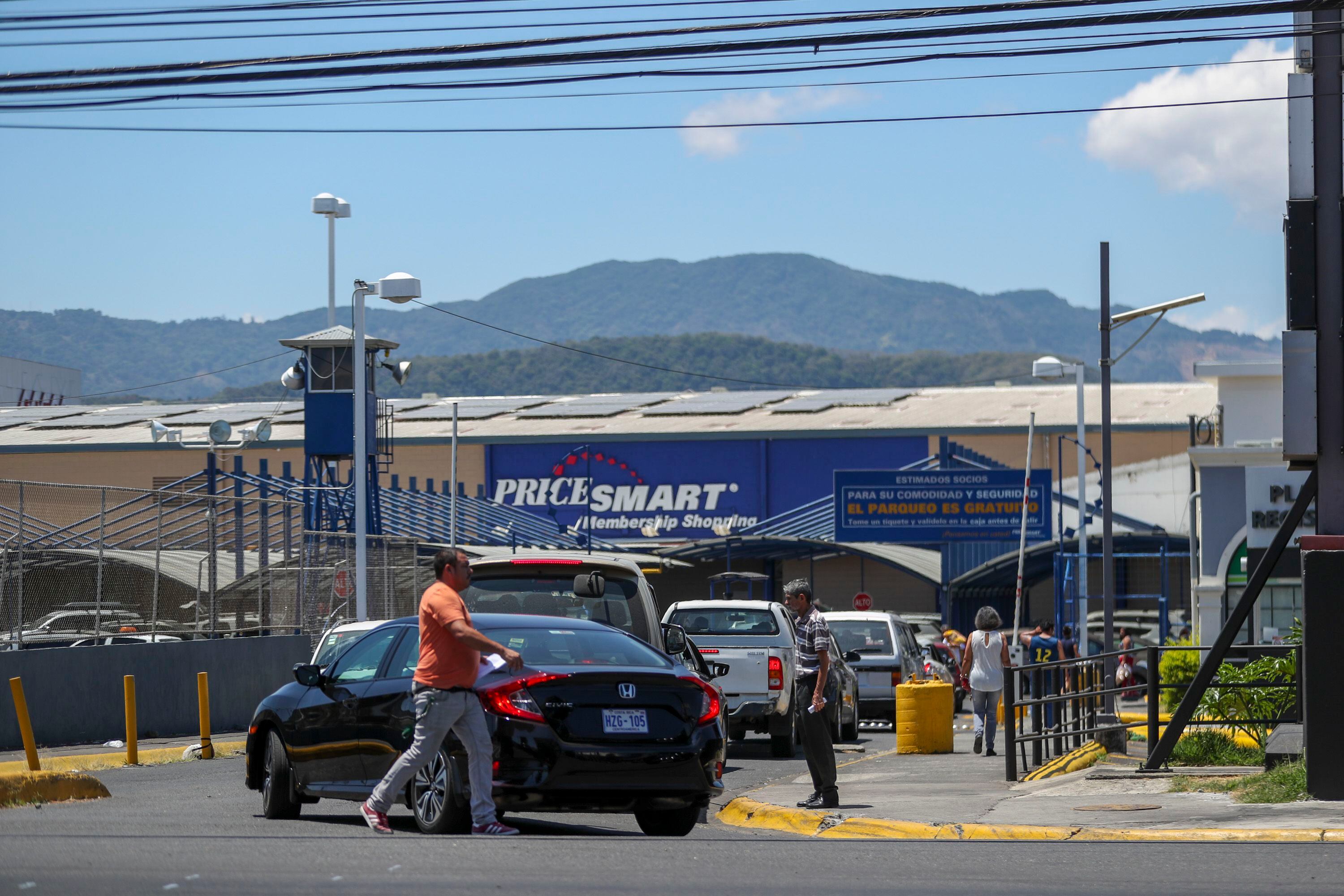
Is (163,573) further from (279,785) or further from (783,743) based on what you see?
(279,785)

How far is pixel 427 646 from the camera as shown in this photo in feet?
32.2

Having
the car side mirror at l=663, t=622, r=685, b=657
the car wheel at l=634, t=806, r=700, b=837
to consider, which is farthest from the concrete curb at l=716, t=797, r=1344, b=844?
the car side mirror at l=663, t=622, r=685, b=657

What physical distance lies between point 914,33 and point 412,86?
420 cm

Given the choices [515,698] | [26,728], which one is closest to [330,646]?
[26,728]

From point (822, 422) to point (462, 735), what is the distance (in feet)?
150

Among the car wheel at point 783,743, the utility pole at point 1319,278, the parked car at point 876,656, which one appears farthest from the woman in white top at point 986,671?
the utility pole at point 1319,278

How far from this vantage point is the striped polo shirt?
12414mm

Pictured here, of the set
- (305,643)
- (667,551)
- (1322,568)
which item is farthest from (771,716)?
(667,551)

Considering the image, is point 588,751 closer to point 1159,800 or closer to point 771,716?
point 1159,800

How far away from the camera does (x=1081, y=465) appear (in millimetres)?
37562

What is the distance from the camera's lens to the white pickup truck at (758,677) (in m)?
18.2

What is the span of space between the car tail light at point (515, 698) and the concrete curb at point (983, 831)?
2060mm

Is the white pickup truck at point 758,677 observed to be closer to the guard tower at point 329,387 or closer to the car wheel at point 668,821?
the car wheel at point 668,821

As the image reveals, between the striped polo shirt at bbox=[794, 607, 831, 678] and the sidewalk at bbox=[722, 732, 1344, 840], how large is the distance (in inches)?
40.0
